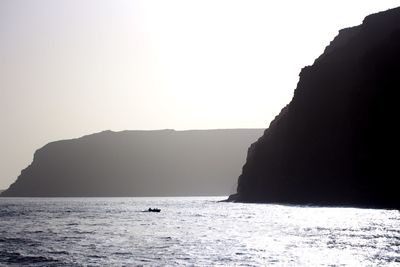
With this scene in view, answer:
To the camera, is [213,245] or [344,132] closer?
[213,245]

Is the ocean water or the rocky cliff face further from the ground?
the rocky cliff face

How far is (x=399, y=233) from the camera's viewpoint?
64.8 m

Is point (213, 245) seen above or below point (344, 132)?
below

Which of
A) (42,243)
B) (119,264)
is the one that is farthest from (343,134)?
(119,264)

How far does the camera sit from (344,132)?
139 m

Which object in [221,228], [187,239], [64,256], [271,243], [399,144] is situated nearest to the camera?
[64,256]

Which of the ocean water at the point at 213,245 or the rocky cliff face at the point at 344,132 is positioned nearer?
the ocean water at the point at 213,245

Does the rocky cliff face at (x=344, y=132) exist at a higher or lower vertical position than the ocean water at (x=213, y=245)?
higher

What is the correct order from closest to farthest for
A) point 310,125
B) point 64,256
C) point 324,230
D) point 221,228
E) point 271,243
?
point 64,256 → point 271,243 → point 324,230 → point 221,228 → point 310,125

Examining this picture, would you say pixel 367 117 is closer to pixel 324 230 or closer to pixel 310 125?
pixel 310 125

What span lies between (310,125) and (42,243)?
349 ft

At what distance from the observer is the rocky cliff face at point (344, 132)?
126844mm

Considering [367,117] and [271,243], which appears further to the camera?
[367,117]

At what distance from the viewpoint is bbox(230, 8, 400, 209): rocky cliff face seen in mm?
126844
